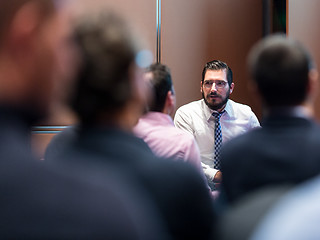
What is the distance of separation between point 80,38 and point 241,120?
2.78 m

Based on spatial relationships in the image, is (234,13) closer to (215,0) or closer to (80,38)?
(215,0)

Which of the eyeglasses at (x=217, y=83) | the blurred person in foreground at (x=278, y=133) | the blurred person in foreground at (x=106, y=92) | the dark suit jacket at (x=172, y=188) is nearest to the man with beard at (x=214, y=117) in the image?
the eyeglasses at (x=217, y=83)

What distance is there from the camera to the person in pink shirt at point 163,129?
1.95 meters

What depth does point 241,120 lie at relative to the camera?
3.55 metres

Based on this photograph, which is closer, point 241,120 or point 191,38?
point 241,120

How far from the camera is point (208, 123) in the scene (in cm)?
351

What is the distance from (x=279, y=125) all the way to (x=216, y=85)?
7.02 ft

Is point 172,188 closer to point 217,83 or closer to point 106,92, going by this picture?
point 106,92

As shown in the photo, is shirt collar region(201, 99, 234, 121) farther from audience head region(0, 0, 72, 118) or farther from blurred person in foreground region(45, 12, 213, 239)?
audience head region(0, 0, 72, 118)

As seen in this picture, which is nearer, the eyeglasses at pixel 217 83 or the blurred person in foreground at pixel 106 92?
the blurred person in foreground at pixel 106 92

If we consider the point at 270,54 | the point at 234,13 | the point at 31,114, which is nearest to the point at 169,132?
the point at 270,54

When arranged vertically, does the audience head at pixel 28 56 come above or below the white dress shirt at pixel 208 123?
above

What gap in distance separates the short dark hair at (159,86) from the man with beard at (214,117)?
1.34 m

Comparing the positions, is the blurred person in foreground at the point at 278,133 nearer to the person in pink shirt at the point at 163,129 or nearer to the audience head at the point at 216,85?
the person in pink shirt at the point at 163,129
